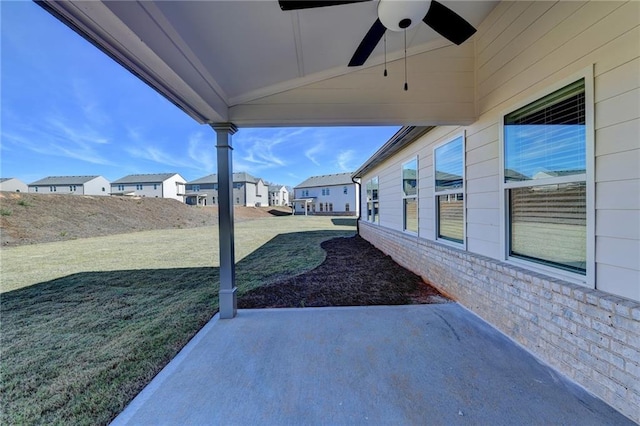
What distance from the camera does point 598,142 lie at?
200 centimetres

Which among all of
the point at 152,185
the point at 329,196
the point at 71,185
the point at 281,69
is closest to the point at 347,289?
the point at 281,69

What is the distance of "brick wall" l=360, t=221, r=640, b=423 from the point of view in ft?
5.89

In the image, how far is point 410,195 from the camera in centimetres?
611

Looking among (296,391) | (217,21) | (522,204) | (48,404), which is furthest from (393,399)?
(217,21)

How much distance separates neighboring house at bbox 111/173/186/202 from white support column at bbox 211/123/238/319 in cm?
4136

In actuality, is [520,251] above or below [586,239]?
below

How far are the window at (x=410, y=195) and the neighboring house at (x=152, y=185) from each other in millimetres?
40777

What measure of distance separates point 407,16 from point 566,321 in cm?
292

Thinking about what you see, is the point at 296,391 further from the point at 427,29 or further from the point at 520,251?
the point at 427,29

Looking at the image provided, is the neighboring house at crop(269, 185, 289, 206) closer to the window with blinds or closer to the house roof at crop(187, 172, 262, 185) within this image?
the house roof at crop(187, 172, 262, 185)

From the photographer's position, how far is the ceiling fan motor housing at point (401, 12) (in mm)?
1962

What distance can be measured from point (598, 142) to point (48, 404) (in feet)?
15.8

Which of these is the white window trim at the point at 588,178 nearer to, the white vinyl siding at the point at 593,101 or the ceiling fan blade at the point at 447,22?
the white vinyl siding at the point at 593,101

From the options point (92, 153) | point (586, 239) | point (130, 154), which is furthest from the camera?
point (130, 154)
